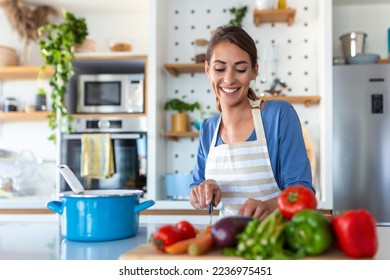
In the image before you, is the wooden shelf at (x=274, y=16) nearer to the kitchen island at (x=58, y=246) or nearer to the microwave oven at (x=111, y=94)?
the microwave oven at (x=111, y=94)

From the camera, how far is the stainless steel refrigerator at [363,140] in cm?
298

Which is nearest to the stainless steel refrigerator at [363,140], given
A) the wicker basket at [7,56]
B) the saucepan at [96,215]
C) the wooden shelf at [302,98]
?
the wooden shelf at [302,98]

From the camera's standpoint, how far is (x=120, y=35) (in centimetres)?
368

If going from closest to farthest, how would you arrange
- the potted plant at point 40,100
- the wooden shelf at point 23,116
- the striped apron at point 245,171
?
the striped apron at point 245,171 < the wooden shelf at point 23,116 < the potted plant at point 40,100

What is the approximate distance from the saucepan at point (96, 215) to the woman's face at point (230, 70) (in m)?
0.46

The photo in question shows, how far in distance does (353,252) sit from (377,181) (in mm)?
2368

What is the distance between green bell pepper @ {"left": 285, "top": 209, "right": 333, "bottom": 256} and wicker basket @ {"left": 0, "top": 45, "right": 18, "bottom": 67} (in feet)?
10.6

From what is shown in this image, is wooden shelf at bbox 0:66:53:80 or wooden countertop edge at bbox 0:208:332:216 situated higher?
wooden shelf at bbox 0:66:53:80

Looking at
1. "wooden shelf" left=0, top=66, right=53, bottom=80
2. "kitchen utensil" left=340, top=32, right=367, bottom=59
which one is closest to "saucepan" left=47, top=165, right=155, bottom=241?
"wooden shelf" left=0, top=66, right=53, bottom=80

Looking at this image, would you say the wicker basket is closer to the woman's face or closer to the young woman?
the young woman

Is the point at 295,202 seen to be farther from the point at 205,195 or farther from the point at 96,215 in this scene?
the point at 96,215

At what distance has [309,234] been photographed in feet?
2.70

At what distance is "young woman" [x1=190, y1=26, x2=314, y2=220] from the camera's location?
1.38m

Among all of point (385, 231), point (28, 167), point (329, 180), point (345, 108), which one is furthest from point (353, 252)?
point (28, 167)
